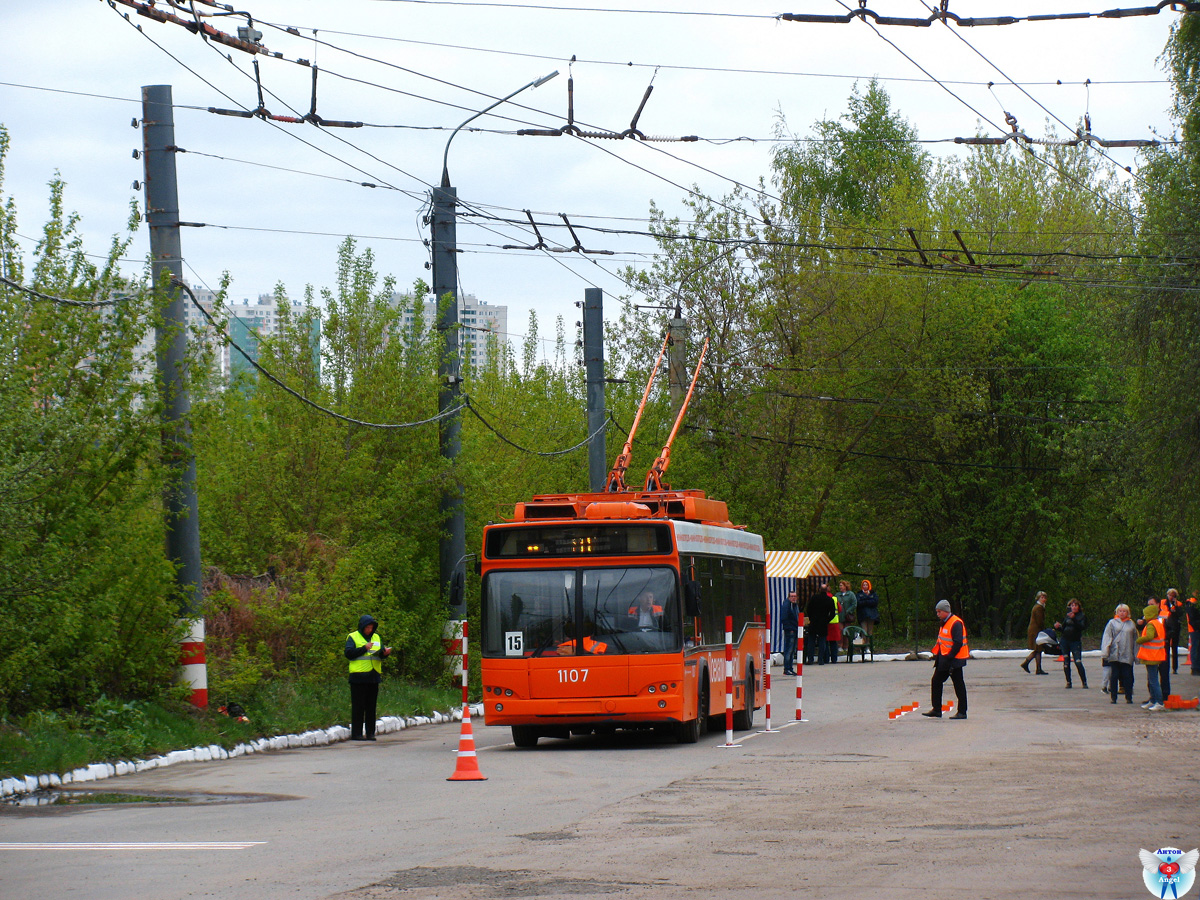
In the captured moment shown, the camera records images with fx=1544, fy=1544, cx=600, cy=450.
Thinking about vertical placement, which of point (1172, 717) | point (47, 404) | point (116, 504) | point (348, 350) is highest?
point (348, 350)

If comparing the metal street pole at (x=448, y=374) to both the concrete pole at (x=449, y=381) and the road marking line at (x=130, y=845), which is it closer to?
the concrete pole at (x=449, y=381)

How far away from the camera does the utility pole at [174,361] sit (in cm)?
1800

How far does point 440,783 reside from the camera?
14.6 m

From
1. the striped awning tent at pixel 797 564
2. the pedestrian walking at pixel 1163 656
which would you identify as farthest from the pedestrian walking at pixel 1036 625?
the striped awning tent at pixel 797 564

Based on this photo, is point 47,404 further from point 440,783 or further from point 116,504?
point 440,783

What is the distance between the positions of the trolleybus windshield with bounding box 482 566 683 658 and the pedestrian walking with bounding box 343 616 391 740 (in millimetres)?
1869

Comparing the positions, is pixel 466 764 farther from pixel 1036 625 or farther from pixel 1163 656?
pixel 1036 625

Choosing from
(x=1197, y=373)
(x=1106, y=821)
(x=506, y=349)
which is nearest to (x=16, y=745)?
(x=1106, y=821)

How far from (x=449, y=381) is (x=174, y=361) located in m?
7.49

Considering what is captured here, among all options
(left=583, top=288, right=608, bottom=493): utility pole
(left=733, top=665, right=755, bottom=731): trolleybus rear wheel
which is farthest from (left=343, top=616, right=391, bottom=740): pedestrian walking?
(left=583, top=288, right=608, bottom=493): utility pole

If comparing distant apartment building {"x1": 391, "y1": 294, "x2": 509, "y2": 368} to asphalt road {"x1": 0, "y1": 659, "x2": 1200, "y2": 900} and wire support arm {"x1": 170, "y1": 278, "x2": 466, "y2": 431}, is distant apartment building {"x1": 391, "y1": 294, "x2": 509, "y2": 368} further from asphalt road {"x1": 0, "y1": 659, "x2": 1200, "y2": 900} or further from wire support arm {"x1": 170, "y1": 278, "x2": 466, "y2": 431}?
asphalt road {"x1": 0, "y1": 659, "x2": 1200, "y2": 900}

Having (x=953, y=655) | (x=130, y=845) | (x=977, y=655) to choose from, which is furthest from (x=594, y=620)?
(x=977, y=655)

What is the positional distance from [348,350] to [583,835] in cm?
1637

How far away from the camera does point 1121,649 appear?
24156 millimetres
